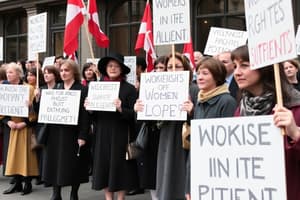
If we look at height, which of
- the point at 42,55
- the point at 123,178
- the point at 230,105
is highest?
the point at 42,55

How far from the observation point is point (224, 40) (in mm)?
8031

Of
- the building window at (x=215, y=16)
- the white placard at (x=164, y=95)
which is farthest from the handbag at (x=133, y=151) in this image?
the building window at (x=215, y=16)

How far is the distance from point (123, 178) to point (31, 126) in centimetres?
223

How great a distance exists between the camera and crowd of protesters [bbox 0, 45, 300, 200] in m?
3.02

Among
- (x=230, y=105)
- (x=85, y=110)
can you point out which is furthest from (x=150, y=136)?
(x=230, y=105)

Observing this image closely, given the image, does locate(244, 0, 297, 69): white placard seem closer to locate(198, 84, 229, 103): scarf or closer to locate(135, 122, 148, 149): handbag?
locate(198, 84, 229, 103): scarf

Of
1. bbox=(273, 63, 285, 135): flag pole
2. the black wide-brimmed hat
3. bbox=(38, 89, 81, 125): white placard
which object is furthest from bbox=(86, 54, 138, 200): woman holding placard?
bbox=(273, 63, 285, 135): flag pole

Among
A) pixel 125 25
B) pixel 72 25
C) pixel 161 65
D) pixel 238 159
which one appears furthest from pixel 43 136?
pixel 125 25

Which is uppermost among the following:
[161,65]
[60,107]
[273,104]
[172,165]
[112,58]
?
[112,58]

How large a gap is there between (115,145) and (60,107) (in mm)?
1018

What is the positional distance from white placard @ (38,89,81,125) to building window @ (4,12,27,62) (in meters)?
10.8

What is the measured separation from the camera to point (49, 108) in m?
6.66

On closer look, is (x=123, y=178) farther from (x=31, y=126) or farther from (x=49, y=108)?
(x=31, y=126)

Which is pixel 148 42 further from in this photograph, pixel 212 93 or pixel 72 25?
pixel 212 93
